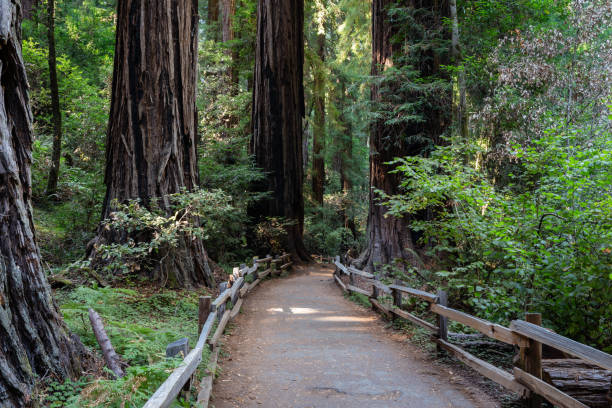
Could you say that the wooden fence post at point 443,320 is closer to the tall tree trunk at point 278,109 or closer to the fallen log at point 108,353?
the fallen log at point 108,353

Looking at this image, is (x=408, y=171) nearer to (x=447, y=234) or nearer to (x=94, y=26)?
(x=447, y=234)

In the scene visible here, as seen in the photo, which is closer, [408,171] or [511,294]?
[511,294]

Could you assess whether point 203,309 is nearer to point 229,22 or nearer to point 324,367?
point 324,367

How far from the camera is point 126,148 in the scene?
876cm

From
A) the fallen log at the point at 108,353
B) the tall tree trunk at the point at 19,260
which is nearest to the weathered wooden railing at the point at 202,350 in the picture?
the fallen log at the point at 108,353

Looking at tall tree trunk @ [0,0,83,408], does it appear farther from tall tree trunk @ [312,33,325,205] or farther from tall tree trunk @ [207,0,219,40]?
tall tree trunk @ [207,0,219,40]

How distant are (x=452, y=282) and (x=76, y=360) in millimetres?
5401

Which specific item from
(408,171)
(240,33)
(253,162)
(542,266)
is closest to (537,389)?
(542,266)

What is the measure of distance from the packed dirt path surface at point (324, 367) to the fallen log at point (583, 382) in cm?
71

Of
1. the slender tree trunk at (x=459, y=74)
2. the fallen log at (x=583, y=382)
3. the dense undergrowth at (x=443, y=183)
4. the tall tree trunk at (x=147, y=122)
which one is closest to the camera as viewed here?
the fallen log at (x=583, y=382)

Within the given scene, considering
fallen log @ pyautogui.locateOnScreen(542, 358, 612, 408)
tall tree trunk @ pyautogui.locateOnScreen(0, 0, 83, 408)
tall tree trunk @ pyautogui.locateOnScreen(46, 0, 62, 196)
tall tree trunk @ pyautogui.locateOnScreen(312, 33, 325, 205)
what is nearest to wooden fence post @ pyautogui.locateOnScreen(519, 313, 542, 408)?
fallen log @ pyautogui.locateOnScreen(542, 358, 612, 408)

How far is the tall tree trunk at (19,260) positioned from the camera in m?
3.07

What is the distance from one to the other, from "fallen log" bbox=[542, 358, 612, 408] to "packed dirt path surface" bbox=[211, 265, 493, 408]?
71 centimetres

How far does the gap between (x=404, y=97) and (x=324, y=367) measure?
8741 millimetres
